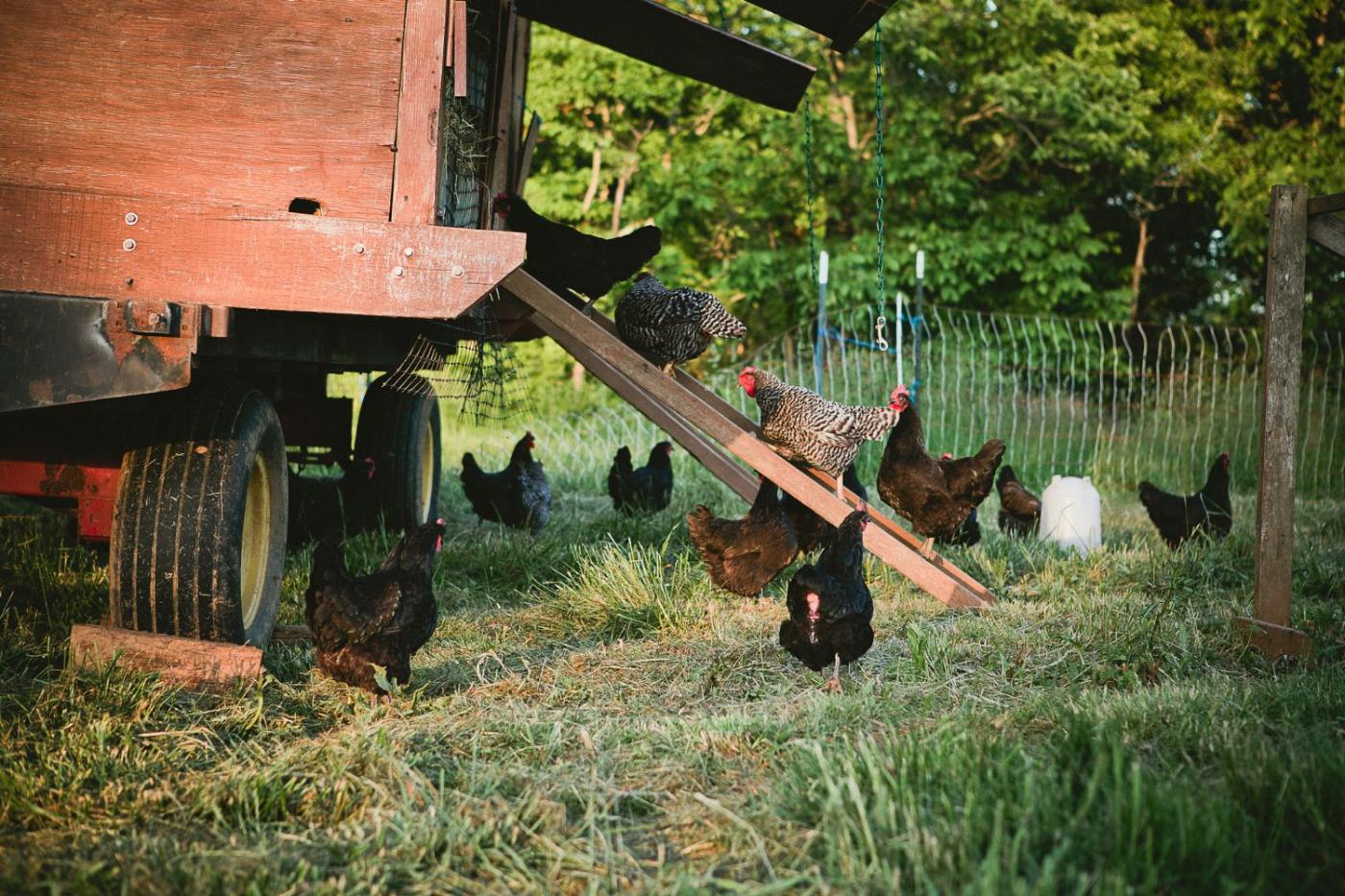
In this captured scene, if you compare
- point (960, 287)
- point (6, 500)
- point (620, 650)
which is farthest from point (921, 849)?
point (960, 287)

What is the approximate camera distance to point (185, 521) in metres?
3.01

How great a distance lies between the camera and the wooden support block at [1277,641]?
141 inches

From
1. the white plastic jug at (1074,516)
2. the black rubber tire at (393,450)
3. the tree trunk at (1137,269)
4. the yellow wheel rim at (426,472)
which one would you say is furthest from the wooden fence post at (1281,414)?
the tree trunk at (1137,269)

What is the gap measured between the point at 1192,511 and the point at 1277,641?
286 cm

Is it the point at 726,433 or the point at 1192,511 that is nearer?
the point at 726,433

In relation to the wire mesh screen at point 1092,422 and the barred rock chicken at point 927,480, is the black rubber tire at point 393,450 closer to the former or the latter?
the barred rock chicken at point 927,480

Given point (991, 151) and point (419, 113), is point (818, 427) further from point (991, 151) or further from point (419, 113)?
point (991, 151)

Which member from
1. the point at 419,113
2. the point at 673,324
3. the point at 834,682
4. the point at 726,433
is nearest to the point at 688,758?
the point at 834,682

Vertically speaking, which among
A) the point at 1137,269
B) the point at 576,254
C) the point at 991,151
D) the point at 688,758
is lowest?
the point at 688,758

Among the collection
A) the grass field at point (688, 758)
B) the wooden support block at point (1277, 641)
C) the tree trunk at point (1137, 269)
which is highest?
the tree trunk at point (1137, 269)

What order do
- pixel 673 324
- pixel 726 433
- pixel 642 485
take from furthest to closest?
pixel 642 485
pixel 673 324
pixel 726 433

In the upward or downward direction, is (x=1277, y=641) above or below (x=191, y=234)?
below

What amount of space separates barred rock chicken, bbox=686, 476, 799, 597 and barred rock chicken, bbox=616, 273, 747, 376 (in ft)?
2.90

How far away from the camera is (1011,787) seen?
2.18m
